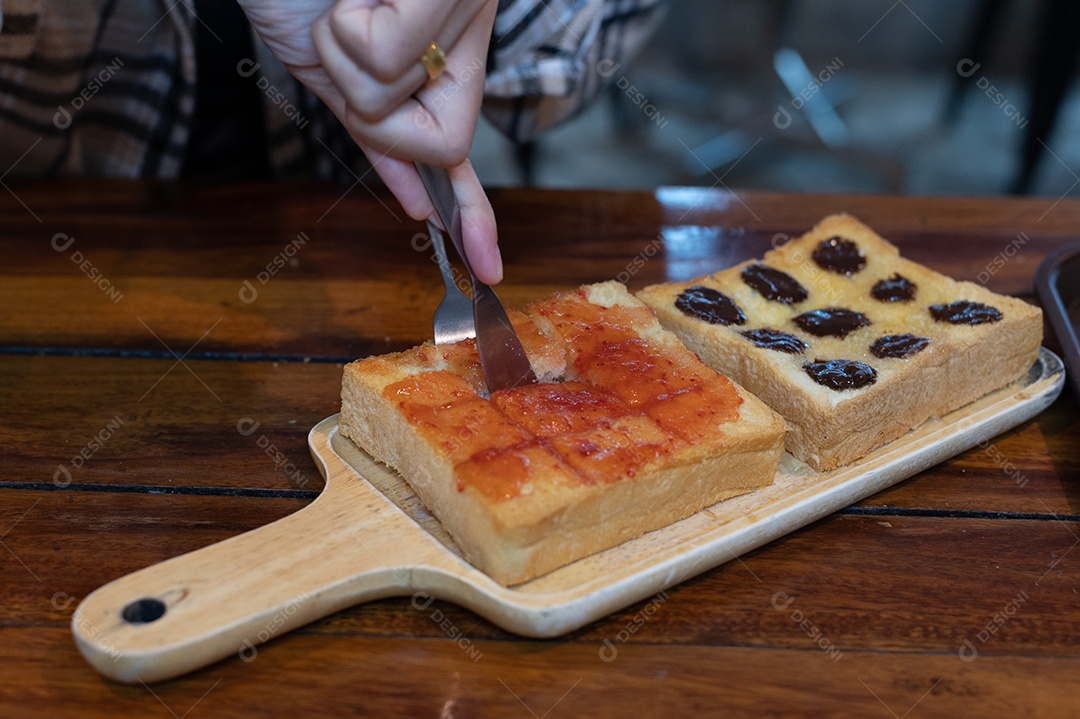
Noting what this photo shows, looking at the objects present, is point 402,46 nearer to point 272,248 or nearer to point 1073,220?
point 272,248

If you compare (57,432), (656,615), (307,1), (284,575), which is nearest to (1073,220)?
(656,615)

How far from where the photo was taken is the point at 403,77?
1.56 meters

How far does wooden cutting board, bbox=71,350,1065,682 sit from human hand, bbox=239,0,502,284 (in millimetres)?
489

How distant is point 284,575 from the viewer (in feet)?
4.61

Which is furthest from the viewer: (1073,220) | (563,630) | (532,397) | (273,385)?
(1073,220)

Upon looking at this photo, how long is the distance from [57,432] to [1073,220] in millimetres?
2582

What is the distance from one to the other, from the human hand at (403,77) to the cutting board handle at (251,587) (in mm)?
509

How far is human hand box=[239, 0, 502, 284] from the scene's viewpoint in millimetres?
1489

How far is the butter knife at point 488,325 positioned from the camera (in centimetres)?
169
